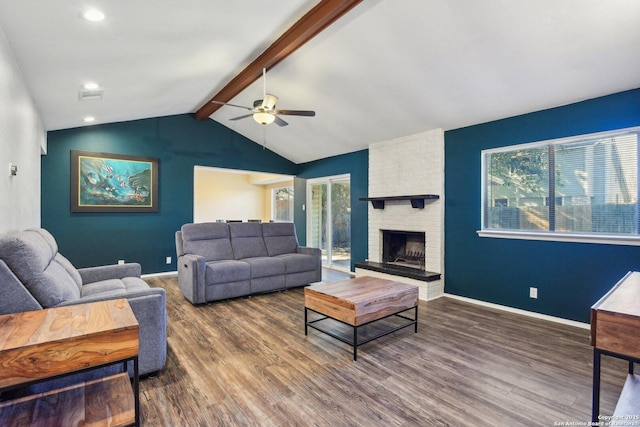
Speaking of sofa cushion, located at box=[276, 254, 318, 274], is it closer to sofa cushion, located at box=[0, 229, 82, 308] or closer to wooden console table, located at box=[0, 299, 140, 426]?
sofa cushion, located at box=[0, 229, 82, 308]

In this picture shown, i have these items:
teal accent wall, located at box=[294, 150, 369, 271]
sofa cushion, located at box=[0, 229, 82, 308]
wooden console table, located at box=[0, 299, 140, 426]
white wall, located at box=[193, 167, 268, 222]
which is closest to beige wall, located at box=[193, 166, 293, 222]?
white wall, located at box=[193, 167, 268, 222]

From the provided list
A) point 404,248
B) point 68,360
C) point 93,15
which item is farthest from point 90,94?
point 404,248

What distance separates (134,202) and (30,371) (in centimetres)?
496

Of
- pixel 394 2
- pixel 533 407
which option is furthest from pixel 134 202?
pixel 533 407

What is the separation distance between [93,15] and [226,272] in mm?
2954

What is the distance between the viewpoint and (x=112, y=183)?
5512mm

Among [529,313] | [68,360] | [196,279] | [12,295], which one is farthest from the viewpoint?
[196,279]

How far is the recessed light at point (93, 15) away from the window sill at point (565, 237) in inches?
179

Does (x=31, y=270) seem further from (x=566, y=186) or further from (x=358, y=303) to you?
(x=566, y=186)

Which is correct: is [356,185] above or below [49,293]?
above

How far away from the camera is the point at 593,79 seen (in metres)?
3.07

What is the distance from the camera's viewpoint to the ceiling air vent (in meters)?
3.71

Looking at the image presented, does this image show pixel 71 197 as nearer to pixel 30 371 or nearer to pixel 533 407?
pixel 30 371

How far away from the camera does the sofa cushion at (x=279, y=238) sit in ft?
17.1
